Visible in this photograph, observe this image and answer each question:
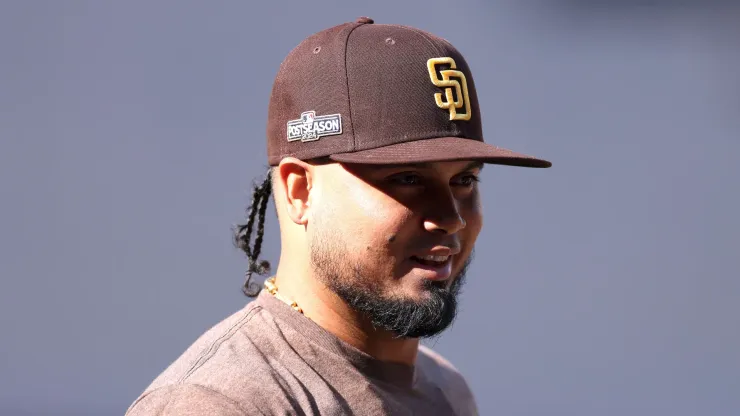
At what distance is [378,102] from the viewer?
6.46 feet

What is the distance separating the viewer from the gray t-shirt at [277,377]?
183cm

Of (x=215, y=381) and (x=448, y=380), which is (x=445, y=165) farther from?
(x=448, y=380)

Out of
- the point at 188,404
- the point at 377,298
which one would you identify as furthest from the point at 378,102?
the point at 188,404

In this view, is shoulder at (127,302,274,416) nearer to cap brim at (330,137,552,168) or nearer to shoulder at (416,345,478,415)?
cap brim at (330,137,552,168)

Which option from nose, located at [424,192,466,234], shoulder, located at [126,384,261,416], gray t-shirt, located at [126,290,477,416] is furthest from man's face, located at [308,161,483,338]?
shoulder, located at [126,384,261,416]

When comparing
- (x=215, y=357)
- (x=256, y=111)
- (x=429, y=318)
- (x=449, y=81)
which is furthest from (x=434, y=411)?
(x=256, y=111)

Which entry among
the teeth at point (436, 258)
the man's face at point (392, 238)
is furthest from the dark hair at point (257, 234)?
the teeth at point (436, 258)

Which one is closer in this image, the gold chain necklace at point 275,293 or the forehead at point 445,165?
the forehead at point 445,165

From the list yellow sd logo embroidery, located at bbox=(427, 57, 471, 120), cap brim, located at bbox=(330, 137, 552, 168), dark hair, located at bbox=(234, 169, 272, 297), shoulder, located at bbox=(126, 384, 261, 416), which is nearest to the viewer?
shoulder, located at bbox=(126, 384, 261, 416)

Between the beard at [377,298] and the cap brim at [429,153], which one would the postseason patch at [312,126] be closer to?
the cap brim at [429,153]

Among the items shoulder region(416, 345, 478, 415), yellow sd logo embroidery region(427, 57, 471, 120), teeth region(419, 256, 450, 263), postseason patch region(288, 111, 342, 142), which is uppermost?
yellow sd logo embroidery region(427, 57, 471, 120)

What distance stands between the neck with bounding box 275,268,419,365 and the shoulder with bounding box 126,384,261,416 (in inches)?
11.4

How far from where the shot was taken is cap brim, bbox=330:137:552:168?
6.21 feet

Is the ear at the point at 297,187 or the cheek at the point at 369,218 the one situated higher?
the ear at the point at 297,187
